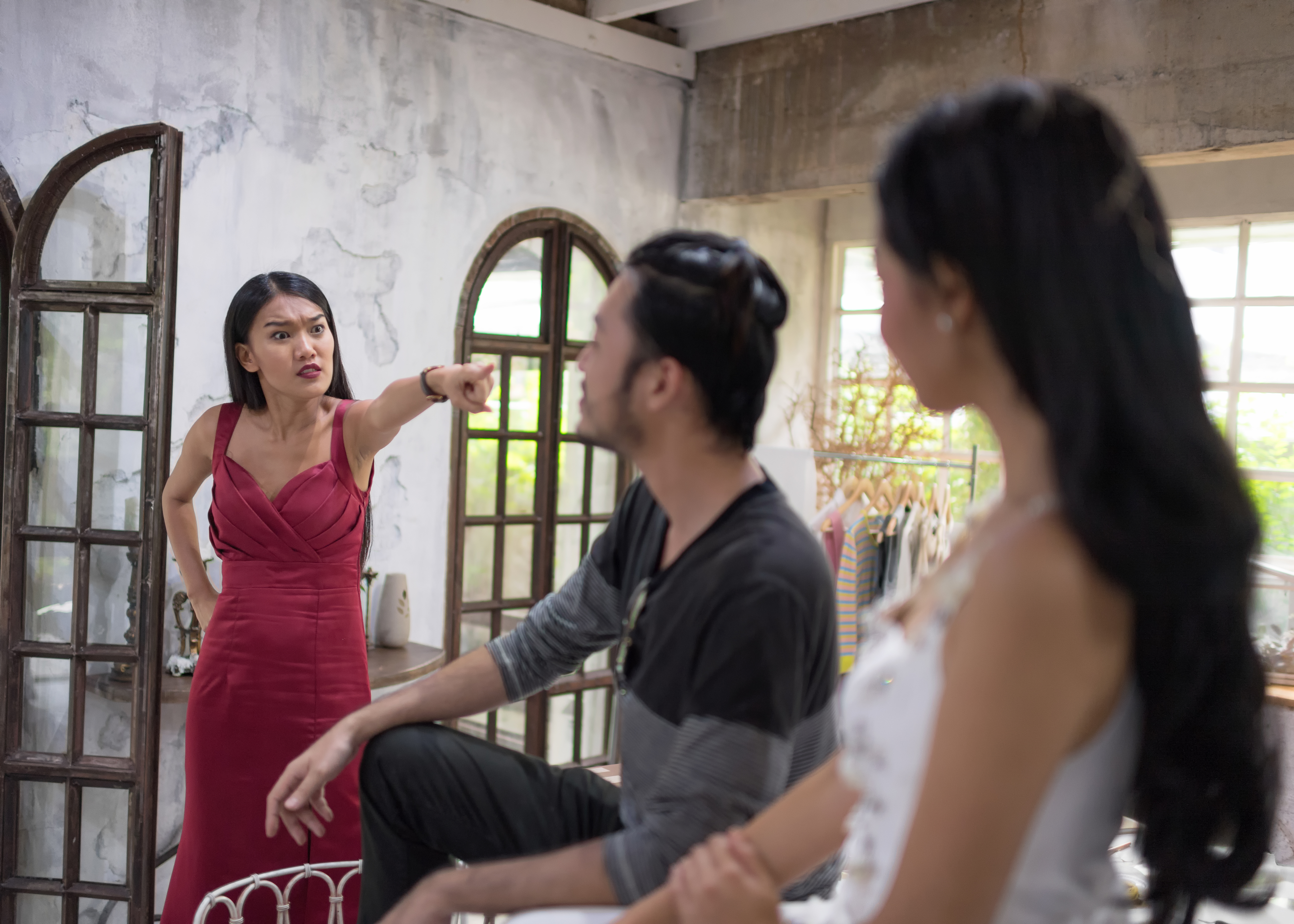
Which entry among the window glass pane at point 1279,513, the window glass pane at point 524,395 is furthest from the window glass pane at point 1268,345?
the window glass pane at point 524,395

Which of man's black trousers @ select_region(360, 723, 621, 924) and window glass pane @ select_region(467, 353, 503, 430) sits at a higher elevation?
window glass pane @ select_region(467, 353, 503, 430)

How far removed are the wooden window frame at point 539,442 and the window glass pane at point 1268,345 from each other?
9.30 ft

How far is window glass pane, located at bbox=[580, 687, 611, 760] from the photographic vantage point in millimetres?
5203

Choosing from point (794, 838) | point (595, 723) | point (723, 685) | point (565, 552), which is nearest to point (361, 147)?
point (565, 552)

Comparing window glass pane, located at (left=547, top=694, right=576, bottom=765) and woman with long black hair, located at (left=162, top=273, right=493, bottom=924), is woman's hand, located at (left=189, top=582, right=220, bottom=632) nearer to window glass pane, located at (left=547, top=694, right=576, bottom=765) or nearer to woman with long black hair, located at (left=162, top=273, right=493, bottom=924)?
woman with long black hair, located at (left=162, top=273, right=493, bottom=924)

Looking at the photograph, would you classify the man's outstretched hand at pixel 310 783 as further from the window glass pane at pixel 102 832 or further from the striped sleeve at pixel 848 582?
the striped sleeve at pixel 848 582

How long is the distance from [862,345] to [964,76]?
1.80m

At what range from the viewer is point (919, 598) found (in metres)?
1.04

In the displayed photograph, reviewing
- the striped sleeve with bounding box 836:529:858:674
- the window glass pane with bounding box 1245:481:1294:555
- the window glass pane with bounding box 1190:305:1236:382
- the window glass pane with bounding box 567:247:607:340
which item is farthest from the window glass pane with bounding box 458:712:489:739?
the window glass pane with bounding box 1190:305:1236:382

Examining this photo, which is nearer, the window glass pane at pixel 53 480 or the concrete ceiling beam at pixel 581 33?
the window glass pane at pixel 53 480

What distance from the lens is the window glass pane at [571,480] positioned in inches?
196

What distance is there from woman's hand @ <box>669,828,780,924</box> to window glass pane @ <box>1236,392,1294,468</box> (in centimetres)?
443

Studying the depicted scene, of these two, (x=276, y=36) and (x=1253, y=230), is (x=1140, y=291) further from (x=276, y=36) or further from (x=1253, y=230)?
(x=1253, y=230)

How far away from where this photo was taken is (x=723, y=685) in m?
1.26
